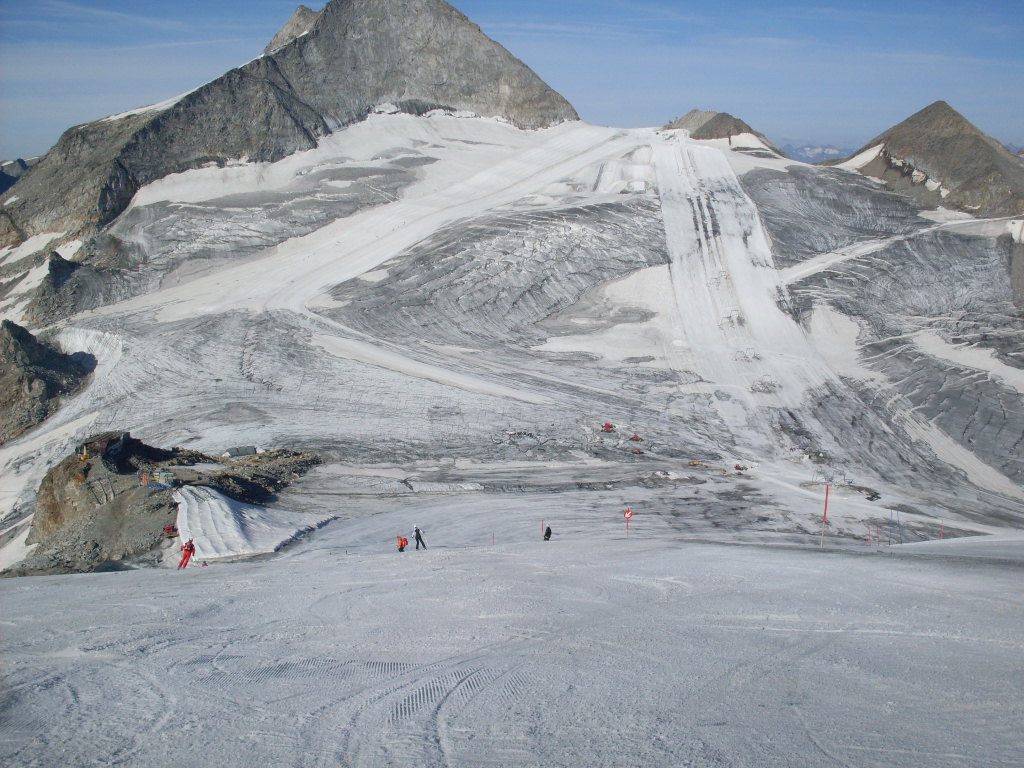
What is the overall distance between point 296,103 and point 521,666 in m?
46.5

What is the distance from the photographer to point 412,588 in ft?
34.7

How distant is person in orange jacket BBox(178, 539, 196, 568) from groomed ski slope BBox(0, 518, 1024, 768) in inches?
35.7

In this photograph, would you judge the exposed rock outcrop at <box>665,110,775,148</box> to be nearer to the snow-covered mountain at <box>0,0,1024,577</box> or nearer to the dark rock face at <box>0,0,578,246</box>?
the snow-covered mountain at <box>0,0,1024,577</box>

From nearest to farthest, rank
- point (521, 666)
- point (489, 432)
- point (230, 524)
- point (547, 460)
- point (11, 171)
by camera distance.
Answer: point (521, 666) → point (230, 524) → point (547, 460) → point (489, 432) → point (11, 171)

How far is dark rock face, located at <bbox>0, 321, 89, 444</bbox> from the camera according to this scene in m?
25.6

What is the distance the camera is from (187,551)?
1332 cm

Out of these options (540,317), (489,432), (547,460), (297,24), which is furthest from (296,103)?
(547,460)

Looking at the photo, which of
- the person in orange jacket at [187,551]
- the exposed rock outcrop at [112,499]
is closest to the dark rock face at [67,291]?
the exposed rock outcrop at [112,499]

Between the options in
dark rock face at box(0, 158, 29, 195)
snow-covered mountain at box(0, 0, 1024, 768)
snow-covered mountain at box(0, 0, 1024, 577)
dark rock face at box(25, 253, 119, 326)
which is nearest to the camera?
snow-covered mountain at box(0, 0, 1024, 768)

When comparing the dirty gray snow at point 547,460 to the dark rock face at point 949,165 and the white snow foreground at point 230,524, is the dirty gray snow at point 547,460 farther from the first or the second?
the dark rock face at point 949,165

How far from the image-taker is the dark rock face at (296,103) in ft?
126

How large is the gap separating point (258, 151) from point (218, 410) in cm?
2407

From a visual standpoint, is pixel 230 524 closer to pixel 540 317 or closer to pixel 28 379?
pixel 28 379

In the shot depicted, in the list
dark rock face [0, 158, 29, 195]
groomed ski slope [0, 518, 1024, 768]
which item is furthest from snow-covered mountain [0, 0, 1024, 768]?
dark rock face [0, 158, 29, 195]
